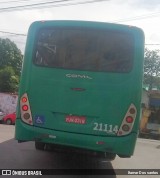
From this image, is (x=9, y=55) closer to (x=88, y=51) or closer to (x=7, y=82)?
(x=7, y=82)

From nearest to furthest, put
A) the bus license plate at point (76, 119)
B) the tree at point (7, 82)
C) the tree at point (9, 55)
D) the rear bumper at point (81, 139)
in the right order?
the rear bumper at point (81, 139) < the bus license plate at point (76, 119) < the tree at point (7, 82) < the tree at point (9, 55)

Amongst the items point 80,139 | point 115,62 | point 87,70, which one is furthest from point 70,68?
point 80,139

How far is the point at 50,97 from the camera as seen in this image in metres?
6.61

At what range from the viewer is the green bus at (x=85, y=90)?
21.1 ft

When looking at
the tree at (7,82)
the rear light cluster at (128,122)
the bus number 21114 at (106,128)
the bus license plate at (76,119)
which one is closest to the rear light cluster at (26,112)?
the bus license plate at (76,119)

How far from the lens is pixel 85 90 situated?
6512 millimetres

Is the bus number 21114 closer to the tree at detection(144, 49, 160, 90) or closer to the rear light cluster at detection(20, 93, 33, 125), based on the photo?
the rear light cluster at detection(20, 93, 33, 125)

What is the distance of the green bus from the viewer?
6.42 m

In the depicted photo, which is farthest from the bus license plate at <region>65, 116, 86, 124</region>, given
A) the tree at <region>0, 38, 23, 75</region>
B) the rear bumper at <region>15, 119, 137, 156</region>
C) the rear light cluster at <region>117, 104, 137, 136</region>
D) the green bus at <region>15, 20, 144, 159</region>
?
the tree at <region>0, 38, 23, 75</region>

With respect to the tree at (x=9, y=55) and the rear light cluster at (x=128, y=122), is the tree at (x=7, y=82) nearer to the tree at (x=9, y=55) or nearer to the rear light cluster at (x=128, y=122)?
the tree at (x=9, y=55)

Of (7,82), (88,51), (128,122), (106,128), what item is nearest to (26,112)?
(106,128)

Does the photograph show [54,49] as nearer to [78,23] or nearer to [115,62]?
[78,23]

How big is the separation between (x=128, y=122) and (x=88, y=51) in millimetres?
1589

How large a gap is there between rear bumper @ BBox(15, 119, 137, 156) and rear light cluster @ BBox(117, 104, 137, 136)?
98 millimetres
